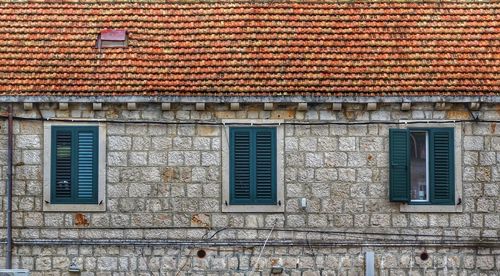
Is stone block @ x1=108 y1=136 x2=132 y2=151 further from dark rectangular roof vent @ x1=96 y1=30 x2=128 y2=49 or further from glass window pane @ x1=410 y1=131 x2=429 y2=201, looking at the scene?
glass window pane @ x1=410 y1=131 x2=429 y2=201

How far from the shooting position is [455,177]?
72.3 ft

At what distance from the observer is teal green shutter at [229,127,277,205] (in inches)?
866

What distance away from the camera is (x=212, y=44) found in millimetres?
23016

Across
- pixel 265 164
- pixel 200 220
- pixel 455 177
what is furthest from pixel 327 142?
pixel 200 220

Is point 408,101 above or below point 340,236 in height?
above

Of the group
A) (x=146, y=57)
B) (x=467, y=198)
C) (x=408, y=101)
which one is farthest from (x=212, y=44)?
(x=467, y=198)

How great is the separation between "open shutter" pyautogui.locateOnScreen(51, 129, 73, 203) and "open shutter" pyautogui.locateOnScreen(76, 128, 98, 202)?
0.17 m

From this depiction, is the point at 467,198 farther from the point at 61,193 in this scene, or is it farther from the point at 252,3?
the point at 61,193

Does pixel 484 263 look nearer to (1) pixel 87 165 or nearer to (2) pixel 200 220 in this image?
(2) pixel 200 220

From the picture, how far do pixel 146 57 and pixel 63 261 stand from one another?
4.23m

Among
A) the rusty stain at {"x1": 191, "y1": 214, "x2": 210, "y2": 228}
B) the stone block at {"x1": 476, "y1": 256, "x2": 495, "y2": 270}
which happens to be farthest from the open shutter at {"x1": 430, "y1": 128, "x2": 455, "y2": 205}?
the rusty stain at {"x1": 191, "y1": 214, "x2": 210, "y2": 228}

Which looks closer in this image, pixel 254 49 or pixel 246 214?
pixel 246 214

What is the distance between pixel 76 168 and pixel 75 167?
27 mm

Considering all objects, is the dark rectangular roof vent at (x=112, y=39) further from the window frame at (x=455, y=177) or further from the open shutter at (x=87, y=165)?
the window frame at (x=455, y=177)
